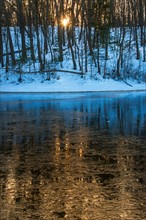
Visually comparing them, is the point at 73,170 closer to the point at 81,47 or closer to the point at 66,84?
the point at 66,84

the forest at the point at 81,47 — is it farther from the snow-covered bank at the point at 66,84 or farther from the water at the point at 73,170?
the water at the point at 73,170

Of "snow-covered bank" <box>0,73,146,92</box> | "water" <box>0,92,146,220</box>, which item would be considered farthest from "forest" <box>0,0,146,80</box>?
"water" <box>0,92,146,220</box>

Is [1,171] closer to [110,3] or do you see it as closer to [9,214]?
[9,214]

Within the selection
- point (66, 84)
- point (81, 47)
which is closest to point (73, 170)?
point (66, 84)

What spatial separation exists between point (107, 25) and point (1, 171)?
4232 centimetres

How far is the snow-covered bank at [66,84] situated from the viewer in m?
41.4

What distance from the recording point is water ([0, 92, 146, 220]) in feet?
20.9

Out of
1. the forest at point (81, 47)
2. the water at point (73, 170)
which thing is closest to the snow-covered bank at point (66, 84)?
the forest at point (81, 47)

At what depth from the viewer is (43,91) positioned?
40250 millimetres

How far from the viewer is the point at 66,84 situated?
42.5 metres

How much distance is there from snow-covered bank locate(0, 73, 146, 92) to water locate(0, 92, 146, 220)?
24537mm

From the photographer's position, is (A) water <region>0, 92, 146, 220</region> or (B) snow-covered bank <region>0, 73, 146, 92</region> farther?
(B) snow-covered bank <region>0, 73, 146, 92</region>

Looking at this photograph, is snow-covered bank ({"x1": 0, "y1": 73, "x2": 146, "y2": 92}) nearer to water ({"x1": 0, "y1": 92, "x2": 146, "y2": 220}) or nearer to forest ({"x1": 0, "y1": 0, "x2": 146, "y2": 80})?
forest ({"x1": 0, "y1": 0, "x2": 146, "y2": 80})

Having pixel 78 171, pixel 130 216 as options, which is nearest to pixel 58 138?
pixel 78 171
